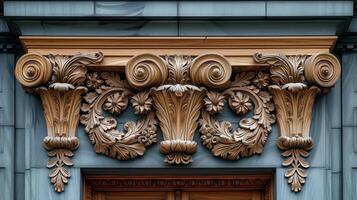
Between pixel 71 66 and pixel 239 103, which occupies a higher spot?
pixel 71 66

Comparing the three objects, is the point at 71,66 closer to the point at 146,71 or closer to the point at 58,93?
the point at 58,93

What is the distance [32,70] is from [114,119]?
1.20m

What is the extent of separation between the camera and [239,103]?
58.4ft

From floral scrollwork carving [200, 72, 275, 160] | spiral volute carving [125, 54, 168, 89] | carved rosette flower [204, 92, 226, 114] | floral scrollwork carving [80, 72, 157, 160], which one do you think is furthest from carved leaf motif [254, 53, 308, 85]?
floral scrollwork carving [80, 72, 157, 160]

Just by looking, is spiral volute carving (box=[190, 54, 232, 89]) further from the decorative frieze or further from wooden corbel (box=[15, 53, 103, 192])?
wooden corbel (box=[15, 53, 103, 192])

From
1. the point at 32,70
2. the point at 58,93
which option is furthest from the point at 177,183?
the point at 32,70

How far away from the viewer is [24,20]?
17.6 metres

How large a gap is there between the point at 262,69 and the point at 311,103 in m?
0.75

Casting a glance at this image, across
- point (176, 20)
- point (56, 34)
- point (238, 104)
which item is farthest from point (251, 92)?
point (56, 34)

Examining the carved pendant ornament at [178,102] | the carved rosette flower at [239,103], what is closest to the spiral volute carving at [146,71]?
the carved pendant ornament at [178,102]

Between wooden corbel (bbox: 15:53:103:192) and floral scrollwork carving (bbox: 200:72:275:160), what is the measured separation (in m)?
1.59

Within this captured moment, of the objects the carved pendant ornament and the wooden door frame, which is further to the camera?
the wooden door frame

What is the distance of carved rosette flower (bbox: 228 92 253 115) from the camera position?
1780cm

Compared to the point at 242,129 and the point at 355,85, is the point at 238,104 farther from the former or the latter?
the point at 355,85
